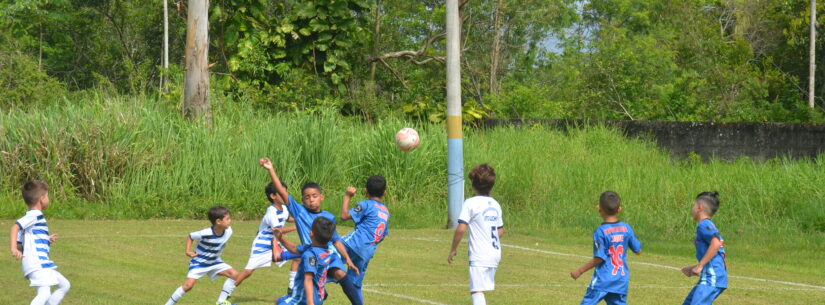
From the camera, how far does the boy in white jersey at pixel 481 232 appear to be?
8.79 meters

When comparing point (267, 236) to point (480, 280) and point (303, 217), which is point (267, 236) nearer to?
point (303, 217)

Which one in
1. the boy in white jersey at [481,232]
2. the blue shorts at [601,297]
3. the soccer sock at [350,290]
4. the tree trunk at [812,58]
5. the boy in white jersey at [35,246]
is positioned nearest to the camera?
the blue shorts at [601,297]

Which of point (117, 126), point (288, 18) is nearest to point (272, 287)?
point (117, 126)

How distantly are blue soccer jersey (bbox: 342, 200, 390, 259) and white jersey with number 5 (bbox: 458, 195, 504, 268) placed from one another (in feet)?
3.32

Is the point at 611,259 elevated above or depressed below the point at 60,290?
above

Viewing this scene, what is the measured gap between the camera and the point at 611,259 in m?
8.29

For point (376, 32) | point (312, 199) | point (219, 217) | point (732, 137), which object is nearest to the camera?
point (312, 199)

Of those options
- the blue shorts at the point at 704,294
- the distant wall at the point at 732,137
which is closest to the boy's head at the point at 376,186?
the blue shorts at the point at 704,294

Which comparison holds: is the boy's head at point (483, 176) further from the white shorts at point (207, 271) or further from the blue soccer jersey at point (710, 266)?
the white shorts at point (207, 271)

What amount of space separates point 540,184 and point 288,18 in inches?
→ 478

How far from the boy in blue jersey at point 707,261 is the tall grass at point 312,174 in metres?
11.1

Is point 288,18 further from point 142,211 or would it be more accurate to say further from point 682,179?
point 682,179

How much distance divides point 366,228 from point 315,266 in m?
1.54

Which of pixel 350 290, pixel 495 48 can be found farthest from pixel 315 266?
pixel 495 48
